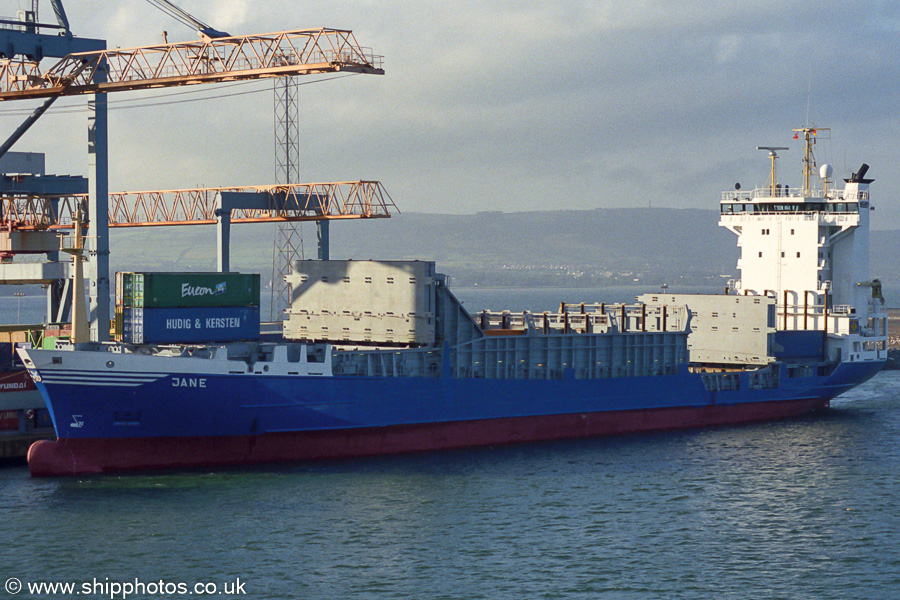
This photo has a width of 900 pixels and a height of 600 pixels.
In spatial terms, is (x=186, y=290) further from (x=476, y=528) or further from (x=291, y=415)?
(x=476, y=528)

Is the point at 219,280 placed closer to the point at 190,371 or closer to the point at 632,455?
the point at 190,371

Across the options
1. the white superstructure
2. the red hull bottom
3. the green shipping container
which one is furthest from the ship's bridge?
the green shipping container

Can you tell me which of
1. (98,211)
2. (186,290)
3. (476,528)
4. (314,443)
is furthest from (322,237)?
(476,528)

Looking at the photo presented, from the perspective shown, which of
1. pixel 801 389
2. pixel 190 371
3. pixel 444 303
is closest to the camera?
pixel 190 371

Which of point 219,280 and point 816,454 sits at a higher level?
point 219,280

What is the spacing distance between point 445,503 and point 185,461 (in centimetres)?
974

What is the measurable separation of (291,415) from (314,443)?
1.52m

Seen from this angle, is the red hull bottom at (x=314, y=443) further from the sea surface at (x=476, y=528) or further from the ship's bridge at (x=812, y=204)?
the ship's bridge at (x=812, y=204)

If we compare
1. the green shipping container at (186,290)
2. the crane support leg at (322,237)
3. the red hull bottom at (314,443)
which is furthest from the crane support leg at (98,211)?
the crane support leg at (322,237)

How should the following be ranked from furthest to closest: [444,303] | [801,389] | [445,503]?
1. [801,389]
2. [444,303]
3. [445,503]

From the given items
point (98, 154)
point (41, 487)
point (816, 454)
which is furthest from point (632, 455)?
point (98, 154)

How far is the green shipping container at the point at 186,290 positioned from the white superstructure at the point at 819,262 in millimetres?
29478

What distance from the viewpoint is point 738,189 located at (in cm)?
5769

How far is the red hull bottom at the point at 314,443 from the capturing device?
35.3 metres
